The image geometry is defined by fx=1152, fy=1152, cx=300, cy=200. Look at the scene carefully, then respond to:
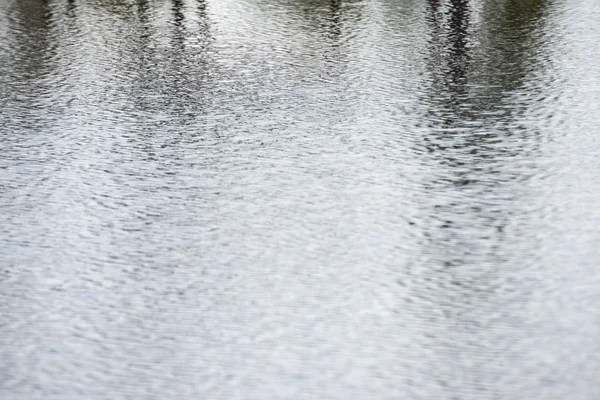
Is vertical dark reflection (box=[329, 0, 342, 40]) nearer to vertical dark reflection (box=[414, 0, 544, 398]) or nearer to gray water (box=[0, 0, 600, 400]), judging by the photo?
gray water (box=[0, 0, 600, 400])

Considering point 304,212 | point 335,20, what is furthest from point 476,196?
point 335,20

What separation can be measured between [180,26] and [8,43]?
277 centimetres

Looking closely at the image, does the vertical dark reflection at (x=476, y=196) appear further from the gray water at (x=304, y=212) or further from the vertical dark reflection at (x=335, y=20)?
the vertical dark reflection at (x=335, y=20)

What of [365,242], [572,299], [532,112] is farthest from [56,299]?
[532,112]

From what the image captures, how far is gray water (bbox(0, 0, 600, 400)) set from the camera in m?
7.39

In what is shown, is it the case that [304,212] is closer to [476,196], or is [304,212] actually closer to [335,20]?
[476,196]

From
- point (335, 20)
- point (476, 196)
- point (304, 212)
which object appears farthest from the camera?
point (335, 20)

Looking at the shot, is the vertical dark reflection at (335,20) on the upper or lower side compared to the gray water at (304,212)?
lower

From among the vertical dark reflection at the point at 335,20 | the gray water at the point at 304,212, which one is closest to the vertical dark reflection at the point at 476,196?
the gray water at the point at 304,212

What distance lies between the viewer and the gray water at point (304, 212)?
24.2 feet

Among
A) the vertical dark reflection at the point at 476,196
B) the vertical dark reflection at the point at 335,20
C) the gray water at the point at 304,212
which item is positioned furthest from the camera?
the vertical dark reflection at the point at 335,20

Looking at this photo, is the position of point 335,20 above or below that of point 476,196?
below

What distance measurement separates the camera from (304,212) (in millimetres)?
10281

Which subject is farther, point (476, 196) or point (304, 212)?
point (476, 196)
